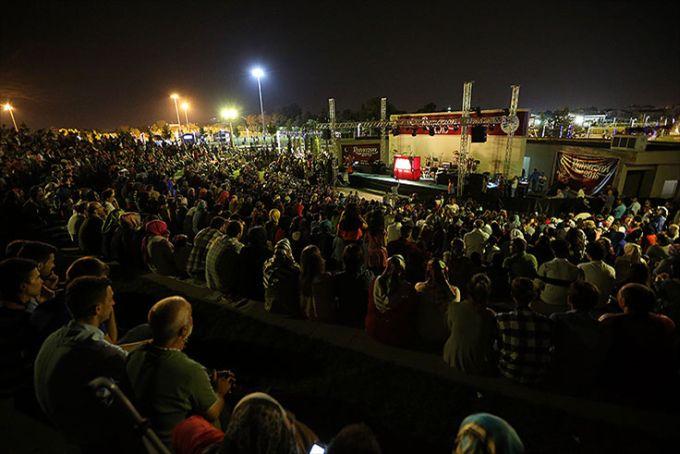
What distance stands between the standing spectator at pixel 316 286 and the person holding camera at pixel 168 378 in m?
2.10

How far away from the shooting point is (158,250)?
5820mm

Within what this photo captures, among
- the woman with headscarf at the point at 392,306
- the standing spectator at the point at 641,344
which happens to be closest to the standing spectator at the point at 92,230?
the woman with headscarf at the point at 392,306

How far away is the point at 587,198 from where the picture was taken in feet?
53.9

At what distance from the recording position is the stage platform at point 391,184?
71.1ft

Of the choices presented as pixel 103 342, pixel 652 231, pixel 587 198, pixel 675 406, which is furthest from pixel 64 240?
pixel 587 198

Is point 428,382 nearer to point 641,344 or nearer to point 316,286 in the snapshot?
point 316,286

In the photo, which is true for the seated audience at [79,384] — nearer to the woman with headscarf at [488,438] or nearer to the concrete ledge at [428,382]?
the concrete ledge at [428,382]

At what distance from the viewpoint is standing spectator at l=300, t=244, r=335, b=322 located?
4.22 meters

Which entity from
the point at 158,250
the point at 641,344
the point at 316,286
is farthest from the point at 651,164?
the point at 158,250

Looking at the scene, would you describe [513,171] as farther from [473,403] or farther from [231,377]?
[231,377]

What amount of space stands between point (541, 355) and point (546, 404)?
1.52 ft

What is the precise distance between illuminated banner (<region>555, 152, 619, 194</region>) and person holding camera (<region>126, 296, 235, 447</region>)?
21134 mm

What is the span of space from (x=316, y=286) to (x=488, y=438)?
291cm

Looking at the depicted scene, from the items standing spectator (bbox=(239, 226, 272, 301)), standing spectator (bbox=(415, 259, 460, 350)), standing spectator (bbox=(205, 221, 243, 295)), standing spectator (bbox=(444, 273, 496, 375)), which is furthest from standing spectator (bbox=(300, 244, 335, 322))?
standing spectator (bbox=(444, 273, 496, 375))
